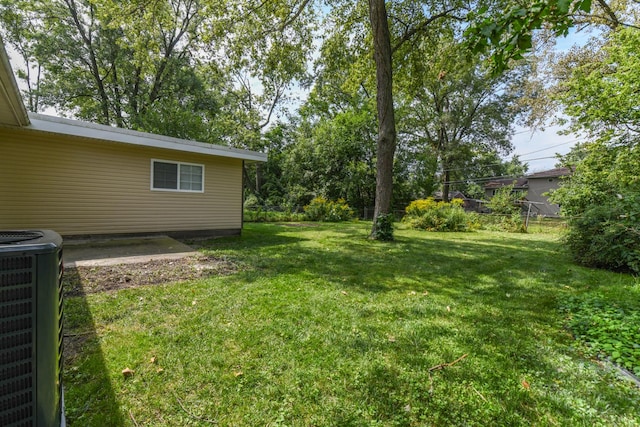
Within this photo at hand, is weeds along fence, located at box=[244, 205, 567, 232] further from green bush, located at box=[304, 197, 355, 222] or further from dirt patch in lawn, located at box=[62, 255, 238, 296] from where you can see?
dirt patch in lawn, located at box=[62, 255, 238, 296]

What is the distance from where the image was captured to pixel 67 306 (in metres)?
3.03

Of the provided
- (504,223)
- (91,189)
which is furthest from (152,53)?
(504,223)

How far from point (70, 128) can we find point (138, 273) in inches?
153

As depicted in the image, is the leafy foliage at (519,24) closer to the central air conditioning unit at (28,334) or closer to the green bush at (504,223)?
the central air conditioning unit at (28,334)

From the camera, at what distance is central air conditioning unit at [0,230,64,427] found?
39.4 inches

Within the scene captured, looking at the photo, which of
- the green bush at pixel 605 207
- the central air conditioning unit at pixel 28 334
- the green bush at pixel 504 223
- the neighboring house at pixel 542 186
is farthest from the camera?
the neighboring house at pixel 542 186

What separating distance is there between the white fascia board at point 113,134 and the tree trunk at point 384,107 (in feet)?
14.3

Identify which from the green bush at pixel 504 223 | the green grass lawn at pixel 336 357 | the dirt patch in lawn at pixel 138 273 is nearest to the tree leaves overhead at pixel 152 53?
the dirt patch in lawn at pixel 138 273

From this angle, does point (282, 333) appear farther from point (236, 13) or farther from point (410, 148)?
point (410, 148)

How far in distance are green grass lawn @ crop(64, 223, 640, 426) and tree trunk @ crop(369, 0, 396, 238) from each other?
4.46 meters

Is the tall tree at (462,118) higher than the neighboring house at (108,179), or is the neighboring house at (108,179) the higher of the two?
the tall tree at (462,118)

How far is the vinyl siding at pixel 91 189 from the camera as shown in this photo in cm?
584

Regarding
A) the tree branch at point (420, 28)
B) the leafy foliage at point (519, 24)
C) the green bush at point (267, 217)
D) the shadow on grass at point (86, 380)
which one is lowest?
the shadow on grass at point (86, 380)

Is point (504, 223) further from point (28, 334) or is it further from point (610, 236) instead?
point (28, 334)
